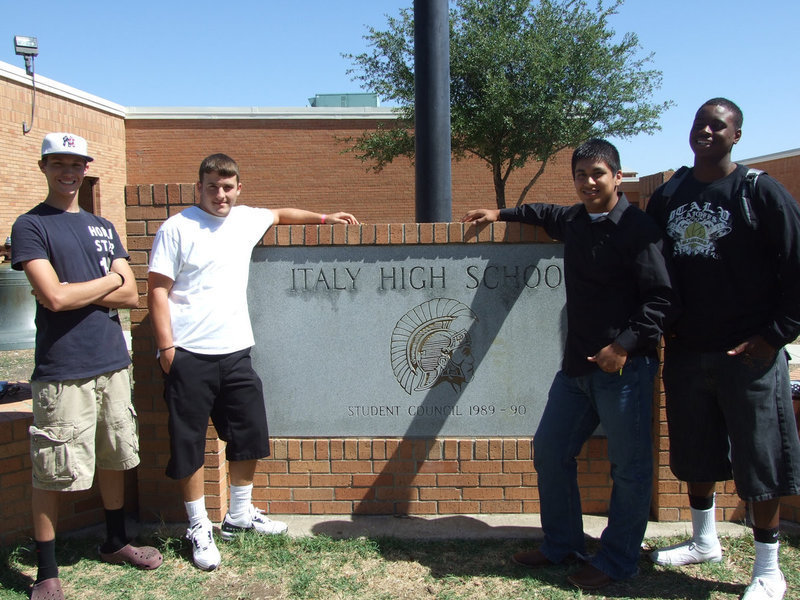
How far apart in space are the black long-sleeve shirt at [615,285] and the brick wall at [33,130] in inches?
580

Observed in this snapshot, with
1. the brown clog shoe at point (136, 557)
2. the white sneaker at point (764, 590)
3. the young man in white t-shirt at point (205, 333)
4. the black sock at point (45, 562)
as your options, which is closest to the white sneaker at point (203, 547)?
the young man in white t-shirt at point (205, 333)

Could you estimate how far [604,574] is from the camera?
282cm

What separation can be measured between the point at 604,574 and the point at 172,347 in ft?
6.95

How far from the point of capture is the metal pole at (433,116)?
3.77 meters

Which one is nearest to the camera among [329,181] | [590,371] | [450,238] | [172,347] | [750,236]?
[750,236]

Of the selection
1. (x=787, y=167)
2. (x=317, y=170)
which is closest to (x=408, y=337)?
(x=317, y=170)

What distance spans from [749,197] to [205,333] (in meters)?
2.35

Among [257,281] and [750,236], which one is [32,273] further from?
[750,236]

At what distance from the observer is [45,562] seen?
281 cm

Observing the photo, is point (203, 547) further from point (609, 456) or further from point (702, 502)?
point (702, 502)

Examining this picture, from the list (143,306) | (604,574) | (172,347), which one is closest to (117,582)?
(172,347)

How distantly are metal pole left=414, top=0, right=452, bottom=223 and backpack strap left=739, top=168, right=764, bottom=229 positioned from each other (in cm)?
158

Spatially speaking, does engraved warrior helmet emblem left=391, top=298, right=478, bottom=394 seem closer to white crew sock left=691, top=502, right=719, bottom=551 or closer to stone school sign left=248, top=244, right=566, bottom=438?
stone school sign left=248, top=244, right=566, bottom=438

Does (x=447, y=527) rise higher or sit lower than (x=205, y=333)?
lower
